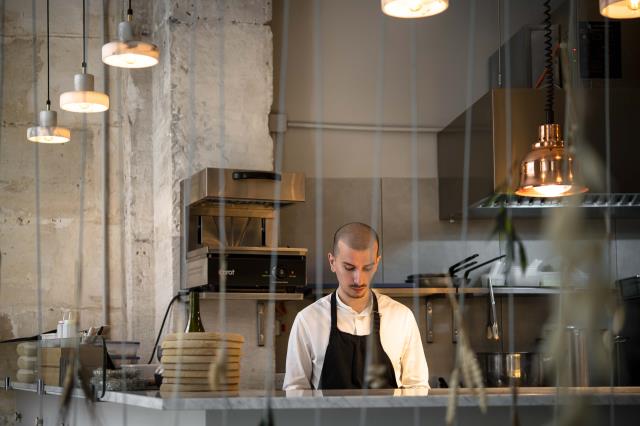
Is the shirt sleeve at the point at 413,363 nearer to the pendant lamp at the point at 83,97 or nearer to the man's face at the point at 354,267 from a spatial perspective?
the man's face at the point at 354,267

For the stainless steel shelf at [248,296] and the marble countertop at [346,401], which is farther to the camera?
the stainless steel shelf at [248,296]

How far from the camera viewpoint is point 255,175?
16.3 feet

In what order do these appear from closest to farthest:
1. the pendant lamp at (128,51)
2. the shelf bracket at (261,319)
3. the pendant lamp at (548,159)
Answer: the pendant lamp at (548,159) < the pendant lamp at (128,51) < the shelf bracket at (261,319)

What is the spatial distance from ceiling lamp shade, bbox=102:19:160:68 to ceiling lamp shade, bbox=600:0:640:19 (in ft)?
6.24

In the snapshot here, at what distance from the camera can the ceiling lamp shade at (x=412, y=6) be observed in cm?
271

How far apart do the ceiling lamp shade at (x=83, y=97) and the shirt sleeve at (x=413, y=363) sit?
1878 mm

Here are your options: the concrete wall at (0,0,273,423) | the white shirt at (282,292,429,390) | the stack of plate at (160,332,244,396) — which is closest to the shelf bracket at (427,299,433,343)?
the concrete wall at (0,0,273,423)

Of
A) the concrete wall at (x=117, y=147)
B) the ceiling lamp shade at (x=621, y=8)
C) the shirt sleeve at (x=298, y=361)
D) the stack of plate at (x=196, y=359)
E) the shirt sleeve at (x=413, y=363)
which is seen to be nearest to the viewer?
the ceiling lamp shade at (x=621, y=8)

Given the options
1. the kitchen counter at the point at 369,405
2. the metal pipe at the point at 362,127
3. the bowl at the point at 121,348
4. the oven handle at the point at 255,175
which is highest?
the metal pipe at the point at 362,127

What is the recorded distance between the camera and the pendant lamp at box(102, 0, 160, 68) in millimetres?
→ 3777

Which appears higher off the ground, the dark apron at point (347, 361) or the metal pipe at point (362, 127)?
the metal pipe at point (362, 127)

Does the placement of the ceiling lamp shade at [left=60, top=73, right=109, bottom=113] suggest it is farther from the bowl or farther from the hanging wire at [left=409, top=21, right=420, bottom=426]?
the hanging wire at [left=409, top=21, right=420, bottom=426]

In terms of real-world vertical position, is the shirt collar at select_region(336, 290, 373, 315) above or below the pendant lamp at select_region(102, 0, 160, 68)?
below

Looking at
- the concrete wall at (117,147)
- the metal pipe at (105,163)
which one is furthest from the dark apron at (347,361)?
the metal pipe at (105,163)
